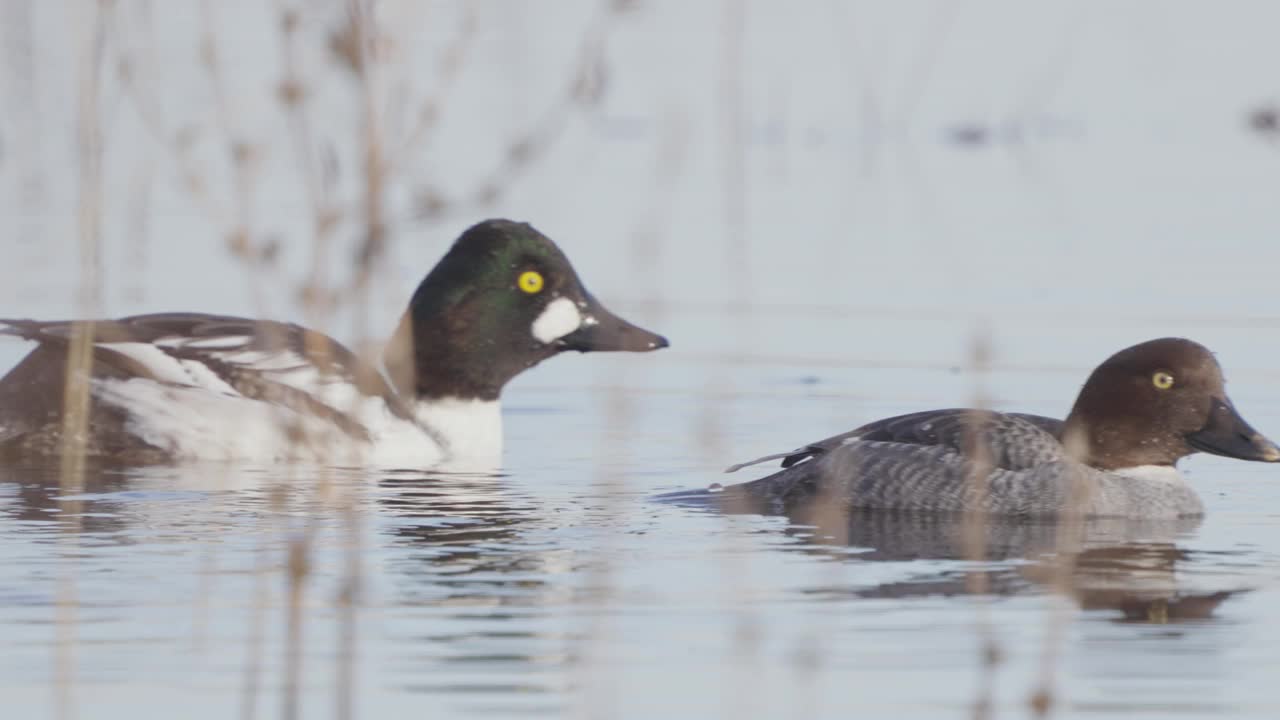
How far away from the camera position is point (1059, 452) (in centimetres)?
973

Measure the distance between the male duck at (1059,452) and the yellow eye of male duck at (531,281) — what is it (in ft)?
6.29

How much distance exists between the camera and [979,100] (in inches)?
878

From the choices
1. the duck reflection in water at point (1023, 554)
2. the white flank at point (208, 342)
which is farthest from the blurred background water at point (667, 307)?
the white flank at point (208, 342)

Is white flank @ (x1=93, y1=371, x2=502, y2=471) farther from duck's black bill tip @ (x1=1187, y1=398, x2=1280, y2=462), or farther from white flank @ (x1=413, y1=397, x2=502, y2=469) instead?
duck's black bill tip @ (x1=1187, y1=398, x2=1280, y2=462)

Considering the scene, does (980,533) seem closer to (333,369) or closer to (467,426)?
(333,369)

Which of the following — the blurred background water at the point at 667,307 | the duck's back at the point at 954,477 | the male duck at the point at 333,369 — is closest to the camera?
the blurred background water at the point at 667,307

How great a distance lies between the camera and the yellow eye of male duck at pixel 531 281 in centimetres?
1159

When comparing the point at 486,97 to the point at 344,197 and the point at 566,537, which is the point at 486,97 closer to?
the point at 344,197

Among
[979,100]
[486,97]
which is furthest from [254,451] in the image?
[979,100]

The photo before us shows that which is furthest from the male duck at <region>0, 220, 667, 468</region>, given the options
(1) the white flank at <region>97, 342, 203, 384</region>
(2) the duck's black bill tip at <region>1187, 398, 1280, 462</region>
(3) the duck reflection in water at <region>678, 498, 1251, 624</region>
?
(2) the duck's black bill tip at <region>1187, 398, 1280, 462</region>

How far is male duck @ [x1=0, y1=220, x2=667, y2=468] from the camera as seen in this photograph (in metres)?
10.7

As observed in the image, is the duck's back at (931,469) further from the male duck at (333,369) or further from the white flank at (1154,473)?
the male duck at (333,369)

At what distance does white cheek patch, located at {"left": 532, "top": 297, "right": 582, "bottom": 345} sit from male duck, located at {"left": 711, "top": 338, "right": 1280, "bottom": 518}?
1.86 m

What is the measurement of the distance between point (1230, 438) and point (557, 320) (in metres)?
3.25
